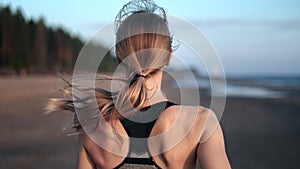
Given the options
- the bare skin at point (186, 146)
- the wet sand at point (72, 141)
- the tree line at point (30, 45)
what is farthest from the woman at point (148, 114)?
the tree line at point (30, 45)

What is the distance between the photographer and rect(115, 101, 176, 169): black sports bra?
2.10 meters

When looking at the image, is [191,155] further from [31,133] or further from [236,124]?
[236,124]

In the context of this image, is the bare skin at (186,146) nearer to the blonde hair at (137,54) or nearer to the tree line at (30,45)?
the blonde hair at (137,54)

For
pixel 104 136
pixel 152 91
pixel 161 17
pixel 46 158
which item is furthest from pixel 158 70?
pixel 46 158

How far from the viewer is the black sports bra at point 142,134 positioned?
2098mm

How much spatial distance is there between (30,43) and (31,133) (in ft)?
254

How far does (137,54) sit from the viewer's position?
2.08 meters

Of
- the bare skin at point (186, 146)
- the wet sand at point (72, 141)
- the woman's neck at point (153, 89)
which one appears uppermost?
the woman's neck at point (153, 89)

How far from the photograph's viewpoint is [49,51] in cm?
9862

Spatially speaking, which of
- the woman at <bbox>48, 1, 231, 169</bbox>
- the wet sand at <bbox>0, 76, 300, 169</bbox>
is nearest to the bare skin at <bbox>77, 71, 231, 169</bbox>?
the woman at <bbox>48, 1, 231, 169</bbox>

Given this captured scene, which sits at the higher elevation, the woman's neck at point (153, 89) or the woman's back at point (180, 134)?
the woman's neck at point (153, 89)

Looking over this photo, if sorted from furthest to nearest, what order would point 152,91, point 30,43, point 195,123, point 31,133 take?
point 30,43 < point 31,133 < point 152,91 < point 195,123

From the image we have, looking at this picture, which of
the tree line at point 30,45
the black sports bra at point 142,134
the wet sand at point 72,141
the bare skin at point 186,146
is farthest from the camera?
the tree line at point 30,45

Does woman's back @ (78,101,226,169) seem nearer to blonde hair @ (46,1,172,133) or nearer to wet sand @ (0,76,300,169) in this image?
blonde hair @ (46,1,172,133)
